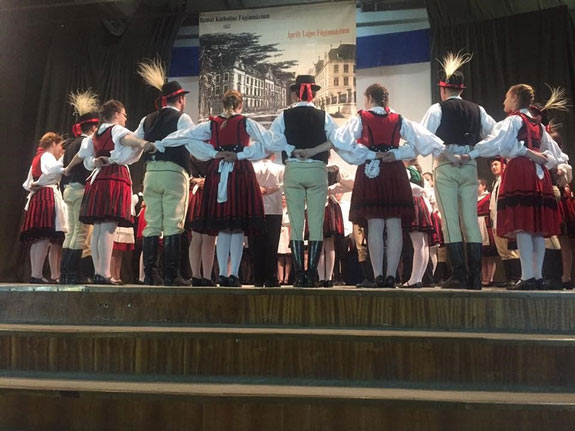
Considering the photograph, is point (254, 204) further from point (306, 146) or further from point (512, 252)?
point (512, 252)

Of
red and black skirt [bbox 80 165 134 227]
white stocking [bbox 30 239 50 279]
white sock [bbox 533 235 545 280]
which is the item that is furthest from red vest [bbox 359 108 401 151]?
white stocking [bbox 30 239 50 279]

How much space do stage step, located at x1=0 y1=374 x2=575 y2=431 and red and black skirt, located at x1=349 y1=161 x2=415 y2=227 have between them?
5.34 ft

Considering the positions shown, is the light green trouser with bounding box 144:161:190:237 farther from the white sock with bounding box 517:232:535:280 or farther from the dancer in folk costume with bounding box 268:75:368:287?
the white sock with bounding box 517:232:535:280

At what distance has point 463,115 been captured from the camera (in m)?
4.04

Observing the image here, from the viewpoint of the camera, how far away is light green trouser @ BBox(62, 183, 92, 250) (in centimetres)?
457

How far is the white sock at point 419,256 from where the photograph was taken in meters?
4.78

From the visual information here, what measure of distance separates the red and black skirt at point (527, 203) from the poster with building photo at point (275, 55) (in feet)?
12.4

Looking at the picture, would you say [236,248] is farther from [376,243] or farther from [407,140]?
[407,140]

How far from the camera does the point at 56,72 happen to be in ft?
28.1

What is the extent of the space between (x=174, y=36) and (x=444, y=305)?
6788 millimetres

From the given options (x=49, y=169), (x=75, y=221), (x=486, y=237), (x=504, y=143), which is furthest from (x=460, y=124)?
(x=49, y=169)

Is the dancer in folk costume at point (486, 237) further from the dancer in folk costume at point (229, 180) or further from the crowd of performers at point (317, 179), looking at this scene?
the dancer in folk costume at point (229, 180)

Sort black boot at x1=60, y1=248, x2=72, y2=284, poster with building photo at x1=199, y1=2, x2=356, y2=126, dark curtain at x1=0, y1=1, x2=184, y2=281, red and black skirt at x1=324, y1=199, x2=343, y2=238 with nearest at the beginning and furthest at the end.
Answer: black boot at x1=60, y1=248, x2=72, y2=284, red and black skirt at x1=324, y1=199, x2=343, y2=238, poster with building photo at x1=199, y1=2, x2=356, y2=126, dark curtain at x1=0, y1=1, x2=184, y2=281

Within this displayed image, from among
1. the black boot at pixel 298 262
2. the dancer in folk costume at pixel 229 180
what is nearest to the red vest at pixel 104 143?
the dancer in folk costume at pixel 229 180
